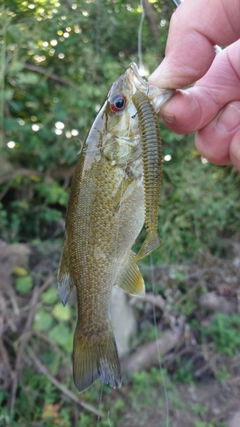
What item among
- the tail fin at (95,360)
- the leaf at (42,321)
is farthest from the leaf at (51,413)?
the tail fin at (95,360)

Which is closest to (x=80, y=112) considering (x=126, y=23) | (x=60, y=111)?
(x=60, y=111)

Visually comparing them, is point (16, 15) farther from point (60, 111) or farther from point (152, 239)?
point (152, 239)

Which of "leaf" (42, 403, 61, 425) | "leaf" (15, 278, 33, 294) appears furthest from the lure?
"leaf" (42, 403, 61, 425)

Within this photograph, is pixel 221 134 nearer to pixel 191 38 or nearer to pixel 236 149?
pixel 236 149

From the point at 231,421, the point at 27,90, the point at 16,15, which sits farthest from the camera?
the point at 27,90

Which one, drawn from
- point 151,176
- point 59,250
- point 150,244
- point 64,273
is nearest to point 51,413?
point 59,250

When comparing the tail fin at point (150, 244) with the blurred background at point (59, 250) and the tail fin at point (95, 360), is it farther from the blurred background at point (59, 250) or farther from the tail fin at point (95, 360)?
the blurred background at point (59, 250)
